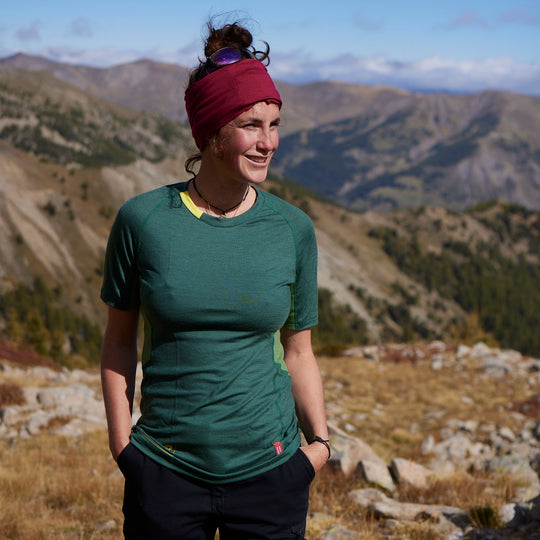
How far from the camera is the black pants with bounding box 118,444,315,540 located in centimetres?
235

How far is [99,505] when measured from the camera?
6.03 m

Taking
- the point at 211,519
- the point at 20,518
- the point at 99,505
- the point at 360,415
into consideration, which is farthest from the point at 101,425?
the point at 211,519

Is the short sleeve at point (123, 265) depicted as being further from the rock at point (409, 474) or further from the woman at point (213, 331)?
the rock at point (409, 474)

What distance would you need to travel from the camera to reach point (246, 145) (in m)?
2.42

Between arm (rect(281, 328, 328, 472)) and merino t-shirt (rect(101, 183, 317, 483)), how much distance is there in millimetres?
313

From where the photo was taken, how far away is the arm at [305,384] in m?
2.80

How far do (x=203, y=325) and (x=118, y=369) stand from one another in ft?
1.84

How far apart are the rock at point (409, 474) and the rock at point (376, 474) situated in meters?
0.12

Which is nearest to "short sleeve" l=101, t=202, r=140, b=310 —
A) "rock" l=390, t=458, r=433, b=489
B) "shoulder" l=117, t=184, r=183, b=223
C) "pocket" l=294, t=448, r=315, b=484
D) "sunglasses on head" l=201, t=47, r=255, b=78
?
"shoulder" l=117, t=184, r=183, b=223

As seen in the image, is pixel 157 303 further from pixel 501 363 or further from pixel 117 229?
pixel 501 363

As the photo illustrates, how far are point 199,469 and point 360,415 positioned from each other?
1193cm

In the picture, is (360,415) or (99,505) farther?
(360,415)

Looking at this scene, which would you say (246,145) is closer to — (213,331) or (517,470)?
(213,331)

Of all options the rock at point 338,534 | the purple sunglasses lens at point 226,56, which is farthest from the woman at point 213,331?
the rock at point 338,534
